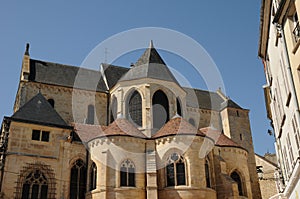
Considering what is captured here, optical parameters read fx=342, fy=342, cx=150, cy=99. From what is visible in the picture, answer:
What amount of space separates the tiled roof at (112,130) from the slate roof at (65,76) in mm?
5386

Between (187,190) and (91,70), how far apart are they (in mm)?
16370

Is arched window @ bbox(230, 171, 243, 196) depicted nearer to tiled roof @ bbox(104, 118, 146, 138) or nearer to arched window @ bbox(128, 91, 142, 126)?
tiled roof @ bbox(104, 118, 146, 138)

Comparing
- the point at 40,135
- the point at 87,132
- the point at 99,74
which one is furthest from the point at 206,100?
the point at 40,135

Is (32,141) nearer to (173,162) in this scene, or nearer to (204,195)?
(173,162)

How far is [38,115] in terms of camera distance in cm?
2058

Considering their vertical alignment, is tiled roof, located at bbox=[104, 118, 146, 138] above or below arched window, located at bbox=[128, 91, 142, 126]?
below

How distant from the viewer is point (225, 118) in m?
33.2

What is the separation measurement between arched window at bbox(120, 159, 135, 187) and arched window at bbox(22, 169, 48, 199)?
4238 millimetres

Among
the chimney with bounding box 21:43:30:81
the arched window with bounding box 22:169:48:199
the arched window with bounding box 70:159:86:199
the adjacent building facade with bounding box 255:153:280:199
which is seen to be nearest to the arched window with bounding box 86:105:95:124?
the chimney with bounding box 21:43:30:81

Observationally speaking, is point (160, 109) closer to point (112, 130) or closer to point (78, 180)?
point (112, 130)

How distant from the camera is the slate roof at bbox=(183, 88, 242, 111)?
32969 millimetres

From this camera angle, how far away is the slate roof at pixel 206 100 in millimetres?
32969

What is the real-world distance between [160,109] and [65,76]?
9208mm

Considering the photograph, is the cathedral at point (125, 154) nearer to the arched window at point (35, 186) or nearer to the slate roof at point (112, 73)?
the arched window at point (35, 186)
